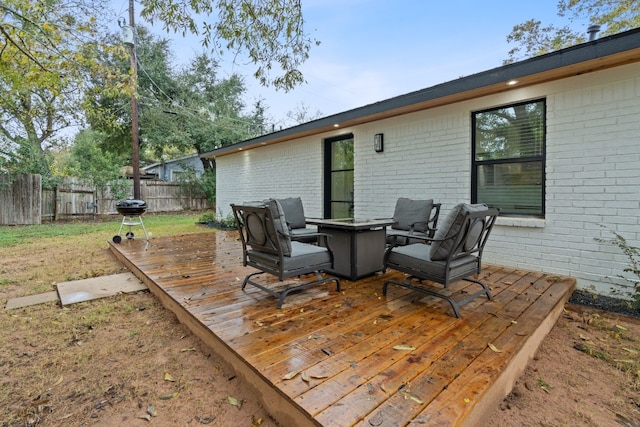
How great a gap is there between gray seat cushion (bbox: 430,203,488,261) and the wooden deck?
52 cm

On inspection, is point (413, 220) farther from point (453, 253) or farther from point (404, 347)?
point (404, 347)

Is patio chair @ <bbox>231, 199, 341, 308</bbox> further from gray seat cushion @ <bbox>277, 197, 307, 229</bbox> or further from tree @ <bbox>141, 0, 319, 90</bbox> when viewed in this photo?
tree @ <bbox>141, 0, 319, 90</bbox>

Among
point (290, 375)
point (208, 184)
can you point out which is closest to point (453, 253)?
point (290, 375)

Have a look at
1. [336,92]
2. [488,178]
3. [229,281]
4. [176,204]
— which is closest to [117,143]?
[176,204]

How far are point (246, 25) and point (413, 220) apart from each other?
11.5 feet

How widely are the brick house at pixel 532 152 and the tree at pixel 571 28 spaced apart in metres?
7.62

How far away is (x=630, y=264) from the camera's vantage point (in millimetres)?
3115

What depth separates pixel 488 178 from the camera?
4.25m

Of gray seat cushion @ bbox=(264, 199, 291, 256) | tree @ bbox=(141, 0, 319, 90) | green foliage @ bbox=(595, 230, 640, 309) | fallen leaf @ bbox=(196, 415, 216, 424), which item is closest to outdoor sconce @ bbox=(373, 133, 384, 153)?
tree @ bbox=(141, 0, 319, 90)

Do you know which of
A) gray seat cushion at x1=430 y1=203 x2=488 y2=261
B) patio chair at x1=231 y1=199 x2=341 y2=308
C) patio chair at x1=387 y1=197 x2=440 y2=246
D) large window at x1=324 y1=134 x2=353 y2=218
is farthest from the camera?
large window at x1=324 y1=134 x2=353 y2=218

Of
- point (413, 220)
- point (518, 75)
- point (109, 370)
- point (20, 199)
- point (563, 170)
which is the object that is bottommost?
point (109, 370)

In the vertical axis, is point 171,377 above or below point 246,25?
below

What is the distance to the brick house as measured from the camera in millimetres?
3148

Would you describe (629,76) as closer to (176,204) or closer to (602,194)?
(602,194)
